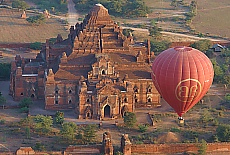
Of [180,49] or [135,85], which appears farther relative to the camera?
[135,85]

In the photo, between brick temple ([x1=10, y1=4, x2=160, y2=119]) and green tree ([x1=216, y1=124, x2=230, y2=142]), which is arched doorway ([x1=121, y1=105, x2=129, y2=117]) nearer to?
brick temple ([x1=10, y1=4, x2=160, y2=119])

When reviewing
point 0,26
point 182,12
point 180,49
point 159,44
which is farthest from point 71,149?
point 182,12

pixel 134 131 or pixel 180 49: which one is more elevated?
pixel 180 49

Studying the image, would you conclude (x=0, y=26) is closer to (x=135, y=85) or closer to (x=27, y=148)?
(x=135, y=85)

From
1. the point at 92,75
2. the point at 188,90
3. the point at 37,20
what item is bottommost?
the point at 92,75

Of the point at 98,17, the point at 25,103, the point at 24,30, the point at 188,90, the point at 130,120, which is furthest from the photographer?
the point at 24,30

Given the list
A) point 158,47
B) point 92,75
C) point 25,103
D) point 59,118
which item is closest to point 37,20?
point 158,47

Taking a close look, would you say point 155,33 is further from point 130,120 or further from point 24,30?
point 130,120

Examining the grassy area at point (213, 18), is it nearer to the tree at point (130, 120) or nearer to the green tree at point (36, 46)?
the green tree at point (36, 46)
